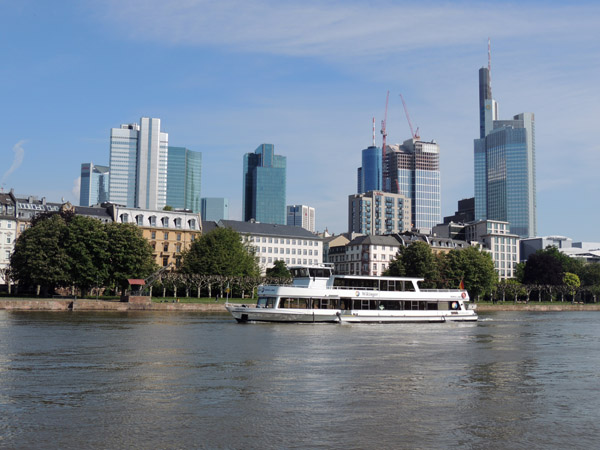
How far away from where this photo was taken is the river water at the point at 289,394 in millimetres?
19516

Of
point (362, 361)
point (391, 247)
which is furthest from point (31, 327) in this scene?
point (391, 247)

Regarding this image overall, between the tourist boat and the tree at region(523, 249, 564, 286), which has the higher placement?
the tree at region(523, 249, 564, 286)

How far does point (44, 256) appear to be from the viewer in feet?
336

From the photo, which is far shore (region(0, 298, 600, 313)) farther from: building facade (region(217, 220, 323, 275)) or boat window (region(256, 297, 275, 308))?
building facade (region(217, 220, 323, 275))

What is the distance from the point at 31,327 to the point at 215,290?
6983 centimetres

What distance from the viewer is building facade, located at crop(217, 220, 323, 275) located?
180125mm

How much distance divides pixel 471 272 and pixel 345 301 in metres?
78.8

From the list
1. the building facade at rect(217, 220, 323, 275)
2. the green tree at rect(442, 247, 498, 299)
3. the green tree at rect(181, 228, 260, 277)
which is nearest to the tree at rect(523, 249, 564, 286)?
the green tree at rect(442, 247, 498, 299)

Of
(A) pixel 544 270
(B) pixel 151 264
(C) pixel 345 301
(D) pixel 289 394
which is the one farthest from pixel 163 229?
(D) pixel 289 394

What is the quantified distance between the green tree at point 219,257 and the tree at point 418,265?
34139 mm

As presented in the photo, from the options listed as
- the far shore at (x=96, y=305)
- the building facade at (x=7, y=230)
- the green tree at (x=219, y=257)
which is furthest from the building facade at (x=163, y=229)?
the far shore at (x=96, y=305)

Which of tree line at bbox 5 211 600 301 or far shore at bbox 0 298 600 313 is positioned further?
tree line at bbox 5 211 600 301

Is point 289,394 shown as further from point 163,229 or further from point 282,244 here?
point 282,244

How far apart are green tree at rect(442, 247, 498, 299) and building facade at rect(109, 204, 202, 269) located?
58.4 m
